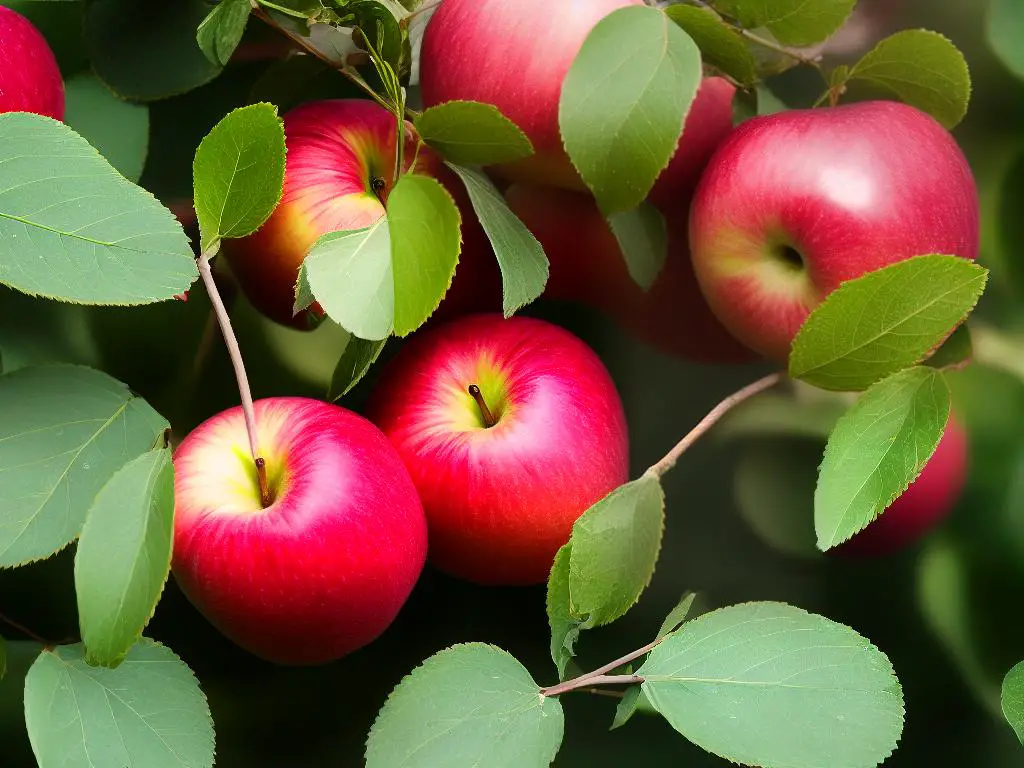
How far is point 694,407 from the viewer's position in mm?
553

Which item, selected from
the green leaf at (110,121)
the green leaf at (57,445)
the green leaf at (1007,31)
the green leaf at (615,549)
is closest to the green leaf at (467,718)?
the green leaf at (615,549)

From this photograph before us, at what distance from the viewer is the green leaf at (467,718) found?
0.39 metres

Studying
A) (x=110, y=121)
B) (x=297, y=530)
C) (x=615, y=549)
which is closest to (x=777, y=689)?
(x=615, y=549)

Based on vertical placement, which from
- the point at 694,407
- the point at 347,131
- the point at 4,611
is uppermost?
the point at 347,131

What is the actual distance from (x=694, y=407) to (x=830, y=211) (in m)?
0.14

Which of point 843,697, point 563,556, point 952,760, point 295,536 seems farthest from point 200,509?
point 952,760

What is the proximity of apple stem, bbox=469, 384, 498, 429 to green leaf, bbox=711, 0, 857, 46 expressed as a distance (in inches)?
8.4

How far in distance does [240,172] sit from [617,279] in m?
0.23

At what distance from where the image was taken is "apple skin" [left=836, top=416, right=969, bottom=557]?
21.6 inches

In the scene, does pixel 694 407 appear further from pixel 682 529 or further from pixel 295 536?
pixel 295 536

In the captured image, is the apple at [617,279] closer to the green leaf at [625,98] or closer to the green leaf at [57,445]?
the green leaf at [625,98]

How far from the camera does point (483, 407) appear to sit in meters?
A: 0.48

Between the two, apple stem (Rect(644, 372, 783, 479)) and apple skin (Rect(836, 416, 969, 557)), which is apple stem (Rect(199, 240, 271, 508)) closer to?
apple stem (Rect(644, 372, 783, 479))

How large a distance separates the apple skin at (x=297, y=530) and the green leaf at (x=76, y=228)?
0.08 m
